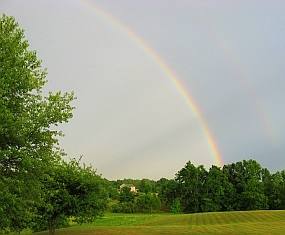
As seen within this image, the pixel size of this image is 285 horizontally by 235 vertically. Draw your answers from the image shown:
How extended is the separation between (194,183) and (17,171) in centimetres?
13436

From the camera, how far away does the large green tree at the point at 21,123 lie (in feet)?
73.6

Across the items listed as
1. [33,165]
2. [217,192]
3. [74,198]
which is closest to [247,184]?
[217,192]

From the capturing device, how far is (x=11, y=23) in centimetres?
2530

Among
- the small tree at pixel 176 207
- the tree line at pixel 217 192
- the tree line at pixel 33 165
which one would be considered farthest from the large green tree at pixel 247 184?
the tree line at pixel 33 165

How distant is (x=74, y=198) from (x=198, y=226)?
2240cm

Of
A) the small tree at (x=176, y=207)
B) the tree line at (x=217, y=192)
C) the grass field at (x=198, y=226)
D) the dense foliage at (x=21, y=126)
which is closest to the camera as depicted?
the dense foliage at (x=21, y=126)

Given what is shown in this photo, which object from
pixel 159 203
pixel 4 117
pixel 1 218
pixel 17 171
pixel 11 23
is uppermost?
pixel 159 203

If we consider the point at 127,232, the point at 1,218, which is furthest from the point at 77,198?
the point at 1,218

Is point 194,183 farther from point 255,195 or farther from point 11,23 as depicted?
point 11,23

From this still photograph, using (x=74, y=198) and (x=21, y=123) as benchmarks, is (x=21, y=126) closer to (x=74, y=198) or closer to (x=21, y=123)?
(x=21, y=123)

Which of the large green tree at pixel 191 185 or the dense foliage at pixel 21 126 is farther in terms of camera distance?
the large green tree at pixel 191 185

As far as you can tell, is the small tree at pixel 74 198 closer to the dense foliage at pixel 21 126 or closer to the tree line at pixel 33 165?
the tree line at pixel 33 165

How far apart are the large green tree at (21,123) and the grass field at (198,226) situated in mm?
29318

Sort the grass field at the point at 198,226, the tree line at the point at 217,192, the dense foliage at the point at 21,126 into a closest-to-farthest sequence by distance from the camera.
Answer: the dense foliage at the point at 21,126
the grass field at the point at 198,226
the tree line at the point at 217,192
